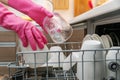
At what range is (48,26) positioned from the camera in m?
0.74

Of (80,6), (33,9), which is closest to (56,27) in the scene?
(33,9)

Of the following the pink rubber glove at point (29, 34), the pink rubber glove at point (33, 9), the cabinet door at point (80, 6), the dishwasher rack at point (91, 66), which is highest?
the cabinet door at point (80, 6)

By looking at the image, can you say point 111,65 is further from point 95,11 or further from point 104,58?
point 95,11

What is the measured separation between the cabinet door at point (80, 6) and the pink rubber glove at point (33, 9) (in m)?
1.53

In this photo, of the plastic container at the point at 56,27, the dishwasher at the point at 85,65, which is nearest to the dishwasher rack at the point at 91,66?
the dishwasher at the point at 85,65

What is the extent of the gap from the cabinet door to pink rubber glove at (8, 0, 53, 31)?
153 centimetres

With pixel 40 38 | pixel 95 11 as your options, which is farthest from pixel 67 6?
pixel 40 38

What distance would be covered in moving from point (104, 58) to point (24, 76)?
215 millimetres

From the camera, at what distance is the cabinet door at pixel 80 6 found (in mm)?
2260

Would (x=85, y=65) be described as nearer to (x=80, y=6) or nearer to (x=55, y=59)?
(x=55, y=59)

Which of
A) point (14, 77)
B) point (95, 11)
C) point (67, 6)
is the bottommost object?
point (14, 77)

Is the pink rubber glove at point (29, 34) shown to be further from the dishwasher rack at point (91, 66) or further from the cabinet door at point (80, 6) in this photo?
the cabinet door at point (80, 6)

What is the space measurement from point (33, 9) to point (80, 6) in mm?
1625

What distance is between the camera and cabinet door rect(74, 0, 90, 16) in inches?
89.0
